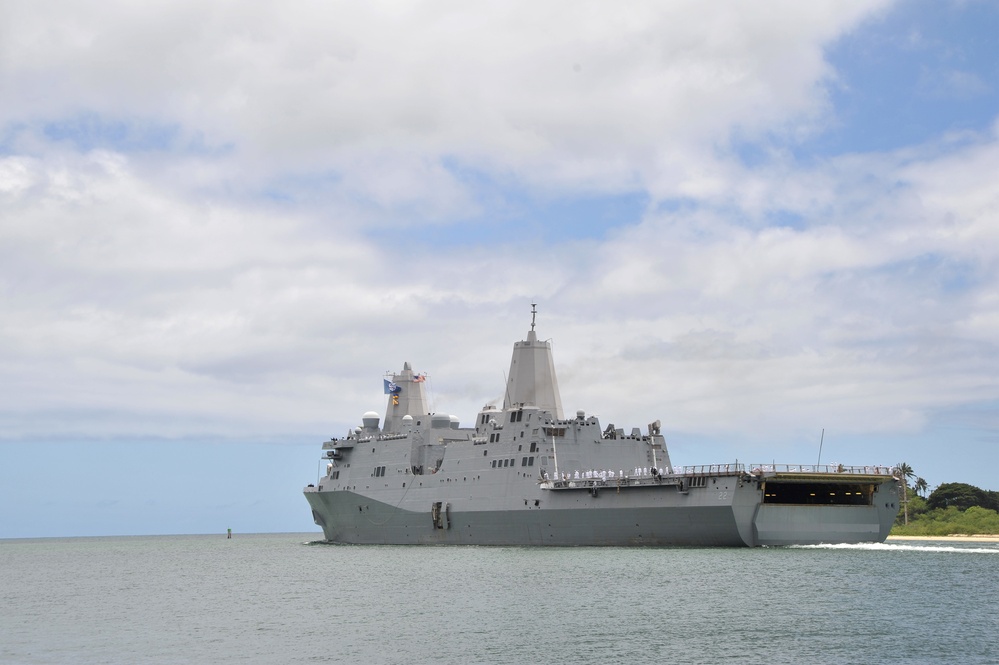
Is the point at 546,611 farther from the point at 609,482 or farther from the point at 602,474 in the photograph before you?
the point at 602,474

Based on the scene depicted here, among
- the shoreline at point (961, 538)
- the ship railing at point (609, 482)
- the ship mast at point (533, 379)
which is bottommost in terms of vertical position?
the shoreline at point (961, 538)

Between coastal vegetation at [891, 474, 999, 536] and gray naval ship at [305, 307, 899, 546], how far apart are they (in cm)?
3212

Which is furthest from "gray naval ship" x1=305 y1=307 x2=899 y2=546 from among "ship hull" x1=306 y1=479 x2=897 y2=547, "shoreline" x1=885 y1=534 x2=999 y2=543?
"shoreline" x1=885 y1=534 x2=999 y2=543

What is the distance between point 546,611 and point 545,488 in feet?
75.0

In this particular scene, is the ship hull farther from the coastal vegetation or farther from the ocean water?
the coastal vegetation

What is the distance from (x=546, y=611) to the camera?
34.8 meters

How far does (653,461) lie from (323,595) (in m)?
25.7

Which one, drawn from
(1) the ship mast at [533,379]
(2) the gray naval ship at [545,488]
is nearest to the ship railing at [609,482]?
(2) the gray naval ship at [545,488]

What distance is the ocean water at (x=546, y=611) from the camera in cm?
2820

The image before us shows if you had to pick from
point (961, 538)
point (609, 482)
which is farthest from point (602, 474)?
point (961, 538)

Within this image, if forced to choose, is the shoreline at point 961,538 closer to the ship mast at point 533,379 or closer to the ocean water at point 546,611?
the ocean water at point 546,611

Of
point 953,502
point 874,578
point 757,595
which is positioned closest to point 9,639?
point 757,595

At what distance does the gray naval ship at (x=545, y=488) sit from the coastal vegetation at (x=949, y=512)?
105 feet

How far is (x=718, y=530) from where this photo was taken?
2004 inches
